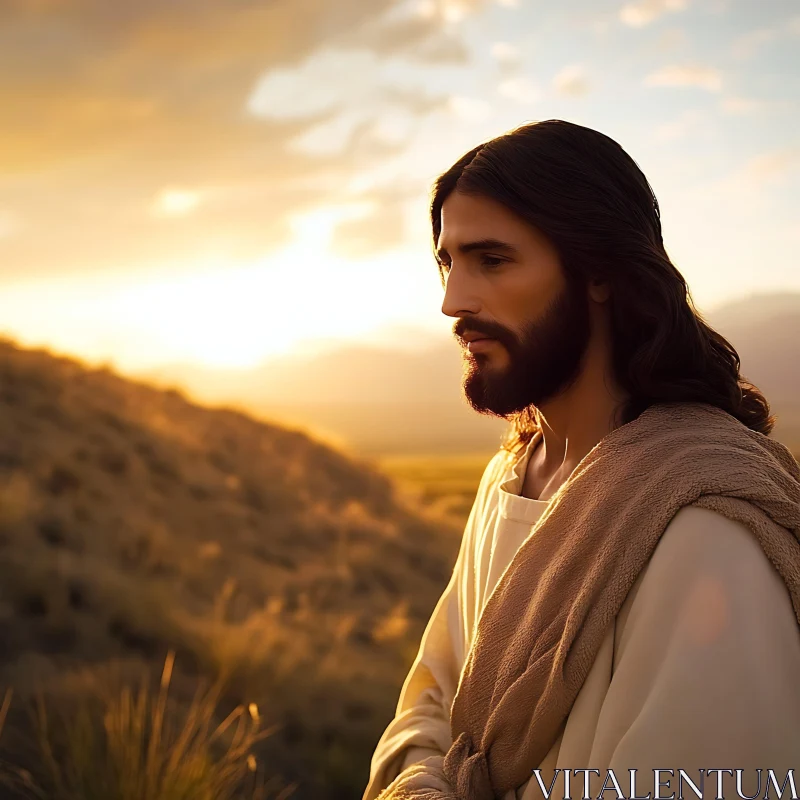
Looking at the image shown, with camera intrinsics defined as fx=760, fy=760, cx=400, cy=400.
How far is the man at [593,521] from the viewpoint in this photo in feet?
4.72

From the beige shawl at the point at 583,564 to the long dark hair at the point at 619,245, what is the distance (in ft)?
0.36

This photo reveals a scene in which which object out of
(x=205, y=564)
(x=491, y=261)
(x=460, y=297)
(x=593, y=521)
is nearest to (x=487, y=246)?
(x=491, y=261)

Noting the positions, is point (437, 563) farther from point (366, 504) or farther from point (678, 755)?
point (678, 755)

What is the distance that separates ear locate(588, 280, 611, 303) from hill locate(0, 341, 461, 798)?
154 inches

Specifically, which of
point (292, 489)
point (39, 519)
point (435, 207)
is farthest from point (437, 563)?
point (435, 207)

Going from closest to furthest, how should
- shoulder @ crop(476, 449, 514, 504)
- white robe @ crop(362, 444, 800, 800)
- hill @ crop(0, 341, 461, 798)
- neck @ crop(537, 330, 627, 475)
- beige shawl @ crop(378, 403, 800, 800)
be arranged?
white robe @ crop(362, 444, 800, 800) → beige shawl @ crop(378, 403, 800, 800) → neck @ crop(537, 330, 627, 475) → shoulder @ crop(476, 449, 514, 504) → hill @ crop(0, 341, 461, 798)

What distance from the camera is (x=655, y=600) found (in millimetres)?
1514

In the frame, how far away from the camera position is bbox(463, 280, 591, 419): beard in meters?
1.99

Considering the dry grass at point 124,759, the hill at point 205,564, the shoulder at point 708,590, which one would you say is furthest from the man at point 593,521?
the hill at point 205,564

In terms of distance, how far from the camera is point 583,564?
5.48 feet

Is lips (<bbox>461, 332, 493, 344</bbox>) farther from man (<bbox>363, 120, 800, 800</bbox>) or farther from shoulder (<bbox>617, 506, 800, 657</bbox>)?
shoulder (<bbox>617, 506, 800, 657</bbox>)

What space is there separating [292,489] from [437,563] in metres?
3.27

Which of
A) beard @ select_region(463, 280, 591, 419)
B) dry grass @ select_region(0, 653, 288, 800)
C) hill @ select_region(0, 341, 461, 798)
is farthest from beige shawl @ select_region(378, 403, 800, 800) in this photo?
hill @ select_region(0, 341, 461, 798)

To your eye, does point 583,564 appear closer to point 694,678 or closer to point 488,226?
point 694,678
